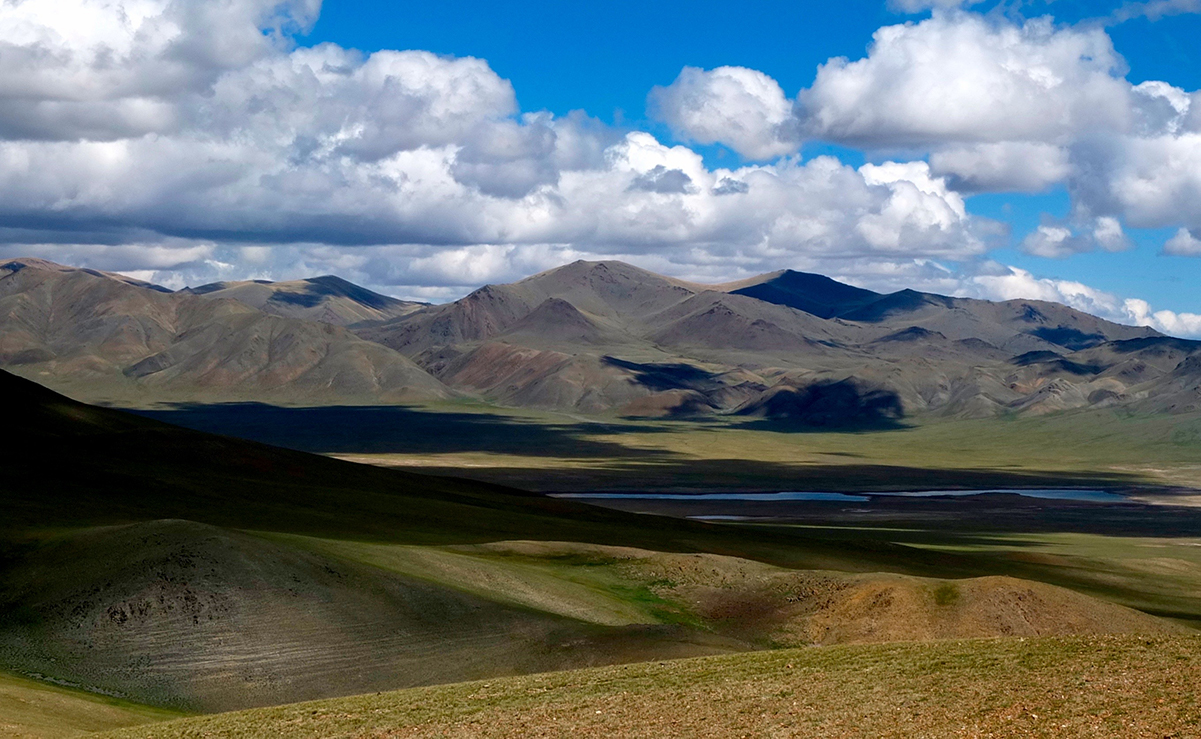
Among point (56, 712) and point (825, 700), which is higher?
point (825, 700)

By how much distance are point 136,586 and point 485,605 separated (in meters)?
14.5

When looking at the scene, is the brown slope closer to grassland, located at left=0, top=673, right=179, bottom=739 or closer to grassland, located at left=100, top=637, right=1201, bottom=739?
grassland, located at left=0, top=673, right=179, bottom=739

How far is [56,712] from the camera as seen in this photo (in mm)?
35312

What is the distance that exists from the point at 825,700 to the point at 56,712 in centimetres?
2253

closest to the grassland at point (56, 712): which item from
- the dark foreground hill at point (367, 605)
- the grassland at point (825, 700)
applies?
the dark foreground hill at point (367, 605)

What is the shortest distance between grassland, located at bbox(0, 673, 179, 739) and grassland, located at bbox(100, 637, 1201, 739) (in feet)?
8.65

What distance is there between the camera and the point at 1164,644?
101ft

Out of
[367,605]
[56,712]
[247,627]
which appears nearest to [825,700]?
[56,712]

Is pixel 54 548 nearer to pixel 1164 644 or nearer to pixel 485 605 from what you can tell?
pixel 485 605

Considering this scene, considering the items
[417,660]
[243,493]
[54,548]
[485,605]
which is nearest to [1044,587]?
[485,605]

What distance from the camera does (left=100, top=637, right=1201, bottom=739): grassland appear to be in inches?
985

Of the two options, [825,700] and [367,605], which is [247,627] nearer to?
[367,605]

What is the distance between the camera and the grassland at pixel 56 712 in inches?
1275

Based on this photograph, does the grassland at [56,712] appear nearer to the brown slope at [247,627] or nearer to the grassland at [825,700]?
the brown slope at [247,627]
